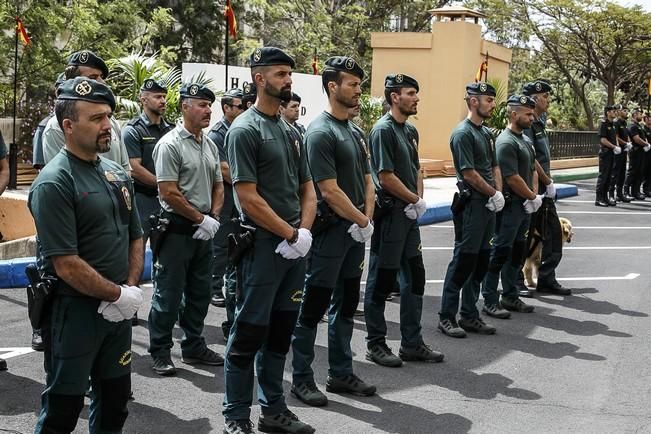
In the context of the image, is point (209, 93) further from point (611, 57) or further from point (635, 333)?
point (611, 57)

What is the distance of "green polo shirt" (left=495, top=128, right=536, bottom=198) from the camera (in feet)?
27.2

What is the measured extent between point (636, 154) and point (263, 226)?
1587cm

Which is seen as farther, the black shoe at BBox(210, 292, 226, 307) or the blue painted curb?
the blue painted curb

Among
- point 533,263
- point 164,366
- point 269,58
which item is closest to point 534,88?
point 533,263

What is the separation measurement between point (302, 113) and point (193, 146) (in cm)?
824

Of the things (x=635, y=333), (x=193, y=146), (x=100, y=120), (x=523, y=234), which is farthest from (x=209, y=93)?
(x=635, y=333)

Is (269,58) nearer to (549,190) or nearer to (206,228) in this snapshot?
(206,228)

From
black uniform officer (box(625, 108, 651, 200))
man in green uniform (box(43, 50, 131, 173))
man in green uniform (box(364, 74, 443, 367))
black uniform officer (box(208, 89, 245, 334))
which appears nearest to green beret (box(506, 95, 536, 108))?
man in green uniform (box(364, 74, 443, 367))

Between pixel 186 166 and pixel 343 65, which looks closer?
pixel 343 65

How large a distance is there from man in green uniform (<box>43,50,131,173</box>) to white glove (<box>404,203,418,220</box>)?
212 centimetres

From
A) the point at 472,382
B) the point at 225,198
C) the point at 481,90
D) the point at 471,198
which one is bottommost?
the point at 472,382

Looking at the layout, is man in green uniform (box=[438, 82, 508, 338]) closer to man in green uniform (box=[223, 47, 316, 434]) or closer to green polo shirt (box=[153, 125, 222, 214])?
green polo shirt (box=[153, 125, 222, 214])

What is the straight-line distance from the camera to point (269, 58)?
5012 mm

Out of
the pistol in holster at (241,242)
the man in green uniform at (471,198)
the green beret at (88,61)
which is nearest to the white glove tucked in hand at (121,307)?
the pistol in holster at (241,242)
